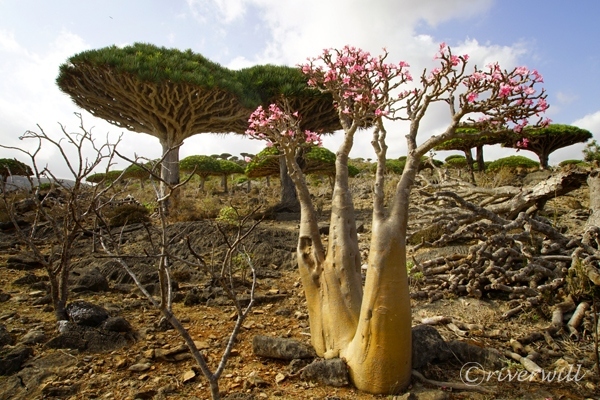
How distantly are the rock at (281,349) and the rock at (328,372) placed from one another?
256 millimetres

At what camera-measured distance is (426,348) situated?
112 inches

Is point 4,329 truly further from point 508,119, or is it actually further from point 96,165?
point 508,119

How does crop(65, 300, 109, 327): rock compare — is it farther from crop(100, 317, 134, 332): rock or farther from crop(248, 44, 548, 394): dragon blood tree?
crop(248, 44, 548, 394): dragon blood tree

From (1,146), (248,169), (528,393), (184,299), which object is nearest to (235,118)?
(248,169)

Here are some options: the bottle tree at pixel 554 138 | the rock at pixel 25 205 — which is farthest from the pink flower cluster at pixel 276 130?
the bottle tree at pixel 554 138

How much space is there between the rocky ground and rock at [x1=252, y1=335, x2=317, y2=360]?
0.24ft

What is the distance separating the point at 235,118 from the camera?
38.0ft

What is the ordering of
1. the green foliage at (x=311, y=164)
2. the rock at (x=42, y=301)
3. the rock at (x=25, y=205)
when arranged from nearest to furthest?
the rock at (x=42, y=301) < the rock at (x=25, y=205) < the green foliage at (x=311, y=164)

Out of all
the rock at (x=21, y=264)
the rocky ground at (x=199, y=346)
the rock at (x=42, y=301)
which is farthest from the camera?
the rock at (x=21, y=264)

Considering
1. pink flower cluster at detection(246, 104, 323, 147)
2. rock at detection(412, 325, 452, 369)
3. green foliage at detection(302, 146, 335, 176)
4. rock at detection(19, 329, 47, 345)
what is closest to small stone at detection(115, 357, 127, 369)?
rock at detection(19, 329, 47, 345)

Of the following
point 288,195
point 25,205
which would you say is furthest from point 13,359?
point 25,205

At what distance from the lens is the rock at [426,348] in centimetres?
278

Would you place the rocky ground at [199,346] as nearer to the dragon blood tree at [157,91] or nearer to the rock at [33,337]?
the rock at [33,337]

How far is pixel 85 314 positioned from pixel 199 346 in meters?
1.28
